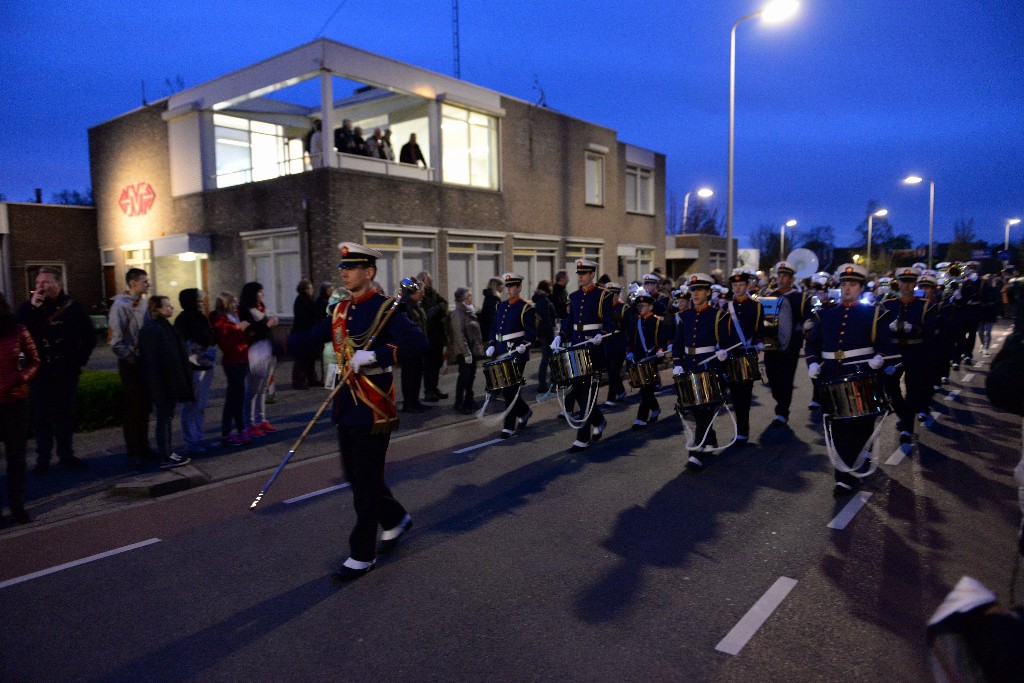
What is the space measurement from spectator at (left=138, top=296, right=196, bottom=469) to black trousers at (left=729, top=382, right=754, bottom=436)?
21.1 ft

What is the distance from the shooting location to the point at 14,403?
5.93 meters

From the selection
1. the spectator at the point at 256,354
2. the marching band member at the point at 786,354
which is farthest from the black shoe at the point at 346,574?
the marching band member at the point at 786,354

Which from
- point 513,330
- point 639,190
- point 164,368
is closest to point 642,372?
point 513,330

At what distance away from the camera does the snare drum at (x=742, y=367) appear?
8.13 metres

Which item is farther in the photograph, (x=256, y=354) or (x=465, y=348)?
(x=465, y=348)

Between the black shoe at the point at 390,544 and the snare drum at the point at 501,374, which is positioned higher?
the snare drum at the point at 501,374

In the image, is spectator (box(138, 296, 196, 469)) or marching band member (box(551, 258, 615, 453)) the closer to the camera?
spectator (box(138, 296, 196, 469))

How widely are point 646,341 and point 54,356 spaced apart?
747cm

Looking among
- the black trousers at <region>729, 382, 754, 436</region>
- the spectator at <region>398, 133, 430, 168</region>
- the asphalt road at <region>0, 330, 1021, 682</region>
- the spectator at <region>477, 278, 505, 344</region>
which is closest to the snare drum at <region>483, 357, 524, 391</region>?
the asphalt road at <region>0, 330, 1021, 682</region>

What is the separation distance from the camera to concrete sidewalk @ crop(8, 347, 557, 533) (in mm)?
6586

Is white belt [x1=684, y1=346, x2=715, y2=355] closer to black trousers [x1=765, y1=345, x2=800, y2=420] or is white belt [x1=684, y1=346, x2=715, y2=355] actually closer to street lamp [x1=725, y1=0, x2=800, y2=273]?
black trousers [x1=765, y1=345, x2=800, y2=420]

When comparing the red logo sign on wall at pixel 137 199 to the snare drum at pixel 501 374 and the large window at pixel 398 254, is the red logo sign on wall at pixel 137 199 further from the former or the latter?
the snare drum at pixel 501 374

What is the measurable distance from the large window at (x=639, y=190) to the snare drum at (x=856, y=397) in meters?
22.5

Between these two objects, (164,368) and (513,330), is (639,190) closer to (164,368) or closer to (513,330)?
(513,330)
